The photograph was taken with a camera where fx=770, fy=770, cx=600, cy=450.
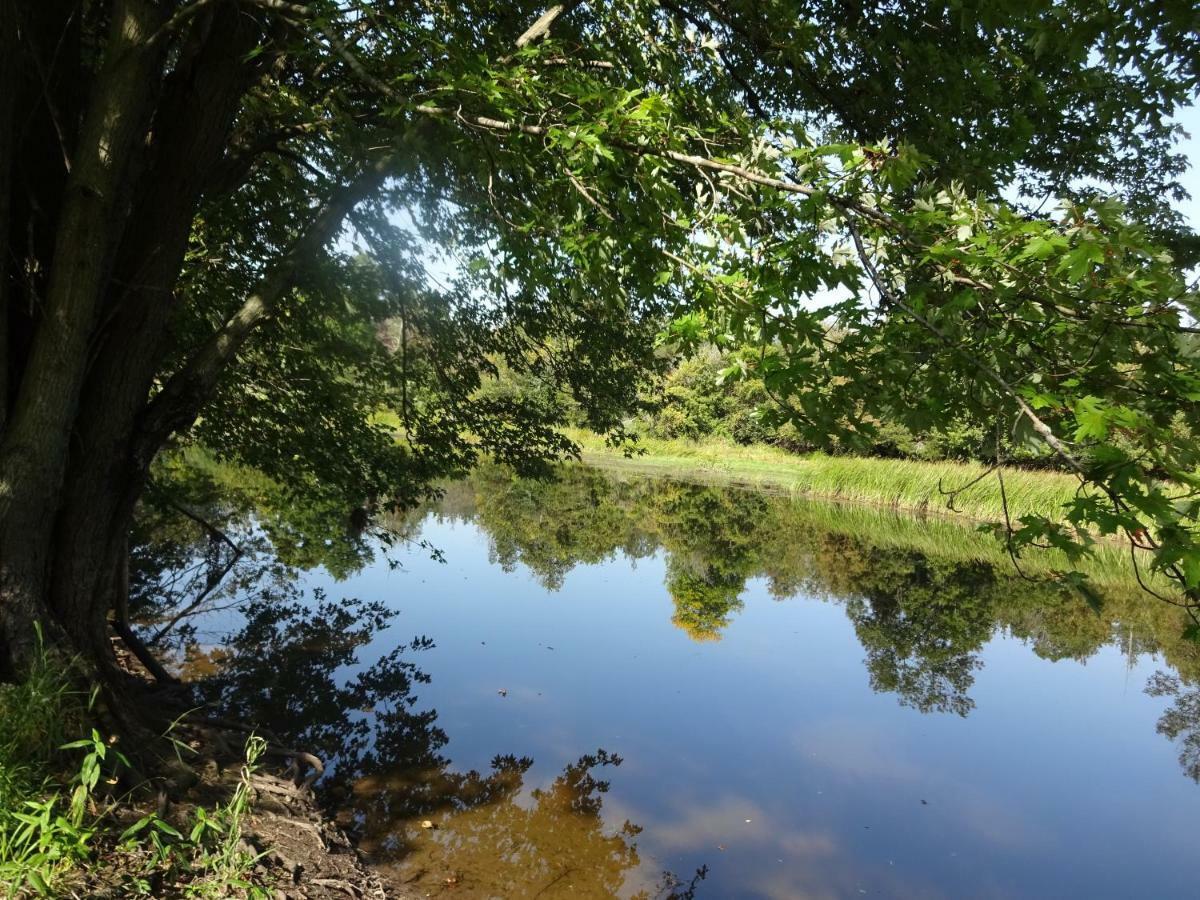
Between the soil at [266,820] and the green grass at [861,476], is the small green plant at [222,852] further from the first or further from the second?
the green grass at [861,476]

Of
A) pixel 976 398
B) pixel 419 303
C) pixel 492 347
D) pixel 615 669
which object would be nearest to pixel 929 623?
pixel 615 669

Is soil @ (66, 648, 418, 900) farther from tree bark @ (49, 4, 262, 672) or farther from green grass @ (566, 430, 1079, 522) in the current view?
green grass @ (566, 430, 1079, 522)

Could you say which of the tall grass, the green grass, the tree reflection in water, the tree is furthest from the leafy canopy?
the green grass

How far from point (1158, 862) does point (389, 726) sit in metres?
4.95

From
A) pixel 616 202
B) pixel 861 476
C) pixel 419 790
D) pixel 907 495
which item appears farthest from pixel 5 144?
pixel 861 476

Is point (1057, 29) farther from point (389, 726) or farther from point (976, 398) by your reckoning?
point (389, 726)

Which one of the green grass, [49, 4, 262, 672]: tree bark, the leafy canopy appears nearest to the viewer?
the leafy canopy

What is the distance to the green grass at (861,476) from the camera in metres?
15.7

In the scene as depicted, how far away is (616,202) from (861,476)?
1917cm

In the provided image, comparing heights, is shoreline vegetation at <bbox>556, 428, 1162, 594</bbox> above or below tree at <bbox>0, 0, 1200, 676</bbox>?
below

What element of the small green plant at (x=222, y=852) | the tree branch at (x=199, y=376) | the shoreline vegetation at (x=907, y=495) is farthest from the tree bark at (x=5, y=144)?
the shoreline vegetation at (x=907, y=495)

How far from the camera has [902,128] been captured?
16.3 feet

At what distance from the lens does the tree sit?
238 cm

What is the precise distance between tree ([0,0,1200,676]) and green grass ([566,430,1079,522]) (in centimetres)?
447
